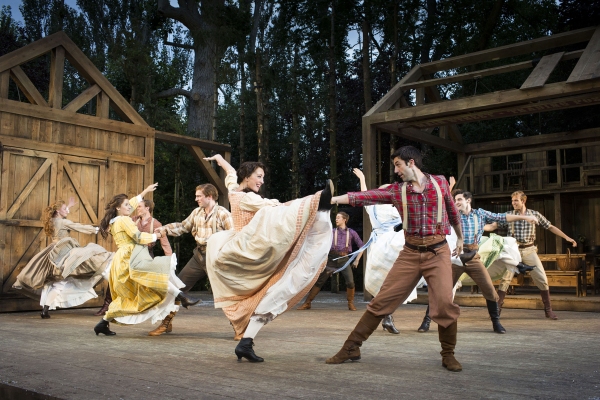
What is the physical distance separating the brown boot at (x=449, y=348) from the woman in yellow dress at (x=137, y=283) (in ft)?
10.5

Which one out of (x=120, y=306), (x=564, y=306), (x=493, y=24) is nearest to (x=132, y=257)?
(x=120, y=306)

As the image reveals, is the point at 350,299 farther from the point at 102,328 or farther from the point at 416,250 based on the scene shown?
the point at 416,250

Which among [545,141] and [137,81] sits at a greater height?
[137,81]

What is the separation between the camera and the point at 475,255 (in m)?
7.58

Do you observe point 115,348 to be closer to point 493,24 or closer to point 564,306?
point 564,306

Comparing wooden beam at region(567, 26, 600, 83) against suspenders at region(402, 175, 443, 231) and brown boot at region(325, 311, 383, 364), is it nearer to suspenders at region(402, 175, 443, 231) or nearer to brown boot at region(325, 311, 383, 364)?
suspenders at region(402, 175, 443, 231)

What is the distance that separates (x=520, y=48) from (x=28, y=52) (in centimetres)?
923

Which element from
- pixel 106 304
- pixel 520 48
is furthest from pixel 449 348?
pixel 520 48

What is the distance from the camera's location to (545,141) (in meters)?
16.9

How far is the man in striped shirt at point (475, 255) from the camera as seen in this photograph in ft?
24.6

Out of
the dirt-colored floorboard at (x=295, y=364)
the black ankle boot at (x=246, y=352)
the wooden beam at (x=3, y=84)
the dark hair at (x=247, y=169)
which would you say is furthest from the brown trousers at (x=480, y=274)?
the wooden beam at (x=3, y=84)

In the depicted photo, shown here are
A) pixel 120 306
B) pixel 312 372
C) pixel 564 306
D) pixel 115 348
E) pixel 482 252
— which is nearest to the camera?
pixel 312 372

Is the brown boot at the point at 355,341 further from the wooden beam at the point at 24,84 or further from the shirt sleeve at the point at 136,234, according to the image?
the wooden beam at the point at 24,84

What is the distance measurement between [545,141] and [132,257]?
1292cm
